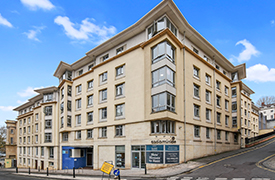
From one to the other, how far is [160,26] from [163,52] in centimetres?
300

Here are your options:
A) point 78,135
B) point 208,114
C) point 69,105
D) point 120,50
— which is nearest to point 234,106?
point 208,114

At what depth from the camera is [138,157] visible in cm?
2295

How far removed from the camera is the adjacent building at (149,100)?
22047mm

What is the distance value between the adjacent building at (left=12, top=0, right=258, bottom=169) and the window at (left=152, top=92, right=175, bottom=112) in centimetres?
10

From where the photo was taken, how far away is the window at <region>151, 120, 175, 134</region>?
70.9ft

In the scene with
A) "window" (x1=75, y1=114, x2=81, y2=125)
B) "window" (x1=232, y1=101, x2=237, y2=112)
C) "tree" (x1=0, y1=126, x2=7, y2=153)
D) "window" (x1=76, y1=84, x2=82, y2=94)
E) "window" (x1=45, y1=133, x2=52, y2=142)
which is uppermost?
"window" (x1=76, y1=84, x2=82, y2=94)

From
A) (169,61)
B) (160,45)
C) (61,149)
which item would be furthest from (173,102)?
(61,149)

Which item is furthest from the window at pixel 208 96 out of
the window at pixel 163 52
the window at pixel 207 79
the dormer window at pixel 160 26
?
the dormer window at pixel 160 26

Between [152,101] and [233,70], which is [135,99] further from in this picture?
[233,70]

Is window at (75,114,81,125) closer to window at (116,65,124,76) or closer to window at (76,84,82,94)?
window at (76,84,82,94)

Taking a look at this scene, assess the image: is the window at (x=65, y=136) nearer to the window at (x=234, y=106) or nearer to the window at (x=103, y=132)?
the window at (x=103, y=132)

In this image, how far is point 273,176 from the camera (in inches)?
553

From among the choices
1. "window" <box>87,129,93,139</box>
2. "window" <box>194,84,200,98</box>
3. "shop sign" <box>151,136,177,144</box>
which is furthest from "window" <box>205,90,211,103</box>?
"window" <box>87,129,93,139</box>

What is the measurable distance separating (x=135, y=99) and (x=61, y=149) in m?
20.5
